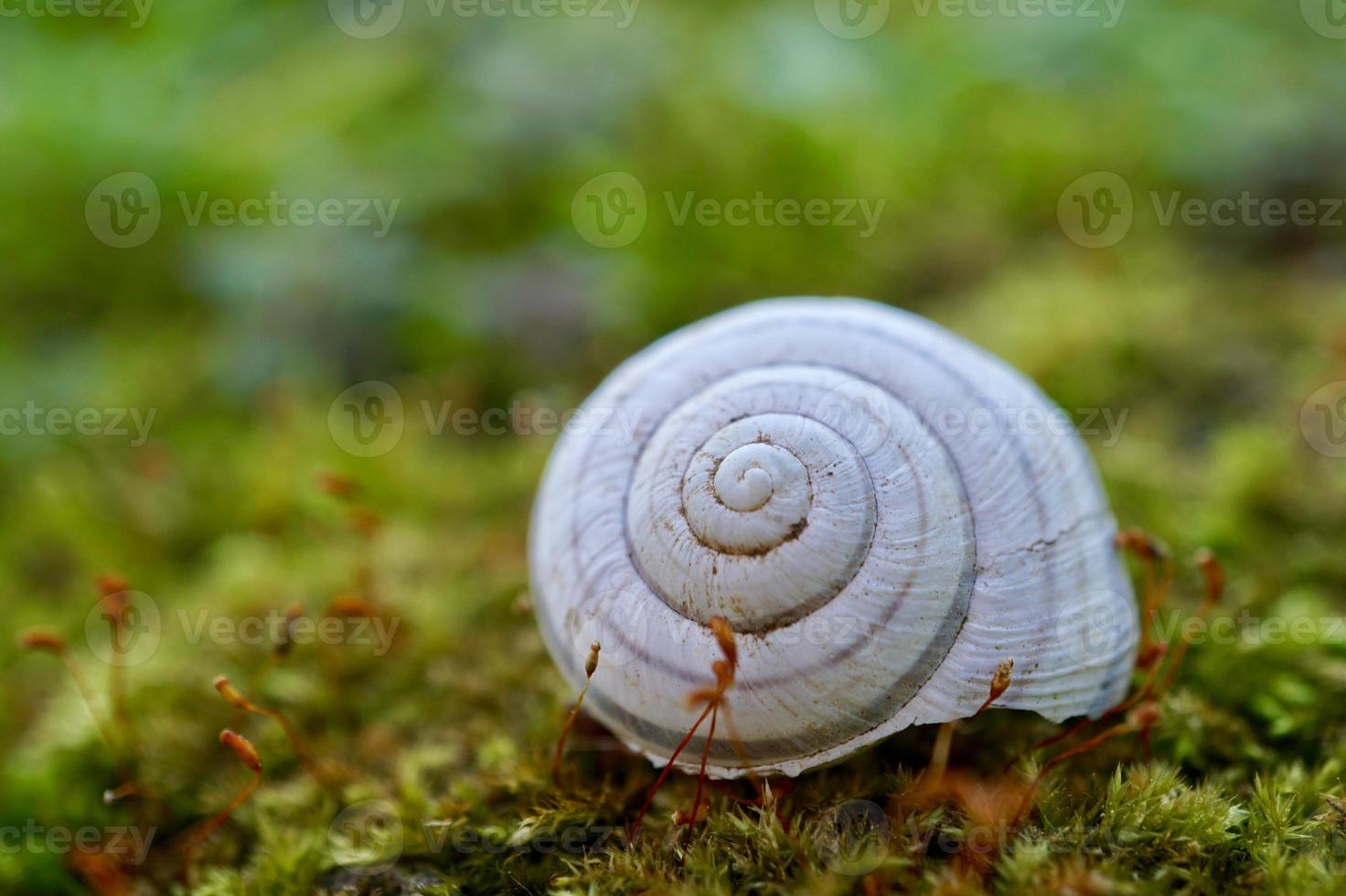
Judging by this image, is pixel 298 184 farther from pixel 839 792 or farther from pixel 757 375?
pixel 839 792

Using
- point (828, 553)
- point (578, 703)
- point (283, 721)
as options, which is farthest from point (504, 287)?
point (828, 553)

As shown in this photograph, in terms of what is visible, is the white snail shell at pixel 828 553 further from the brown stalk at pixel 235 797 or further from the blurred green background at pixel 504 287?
the brown stalk at pixel 235 797

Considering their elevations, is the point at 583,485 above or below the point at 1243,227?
below

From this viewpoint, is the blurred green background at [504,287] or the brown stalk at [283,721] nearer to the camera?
the brown stalk at [283,721]

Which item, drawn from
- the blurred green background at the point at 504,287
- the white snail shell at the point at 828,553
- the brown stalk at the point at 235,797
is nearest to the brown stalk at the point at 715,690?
the white snail shell at the point at 828,553

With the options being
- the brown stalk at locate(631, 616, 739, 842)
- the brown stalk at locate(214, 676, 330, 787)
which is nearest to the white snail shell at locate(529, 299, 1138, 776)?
the brown stalk at locate(631, 616, 739, 842)

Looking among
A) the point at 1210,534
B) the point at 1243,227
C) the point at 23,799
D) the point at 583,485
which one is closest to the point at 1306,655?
the point at 1210,534
